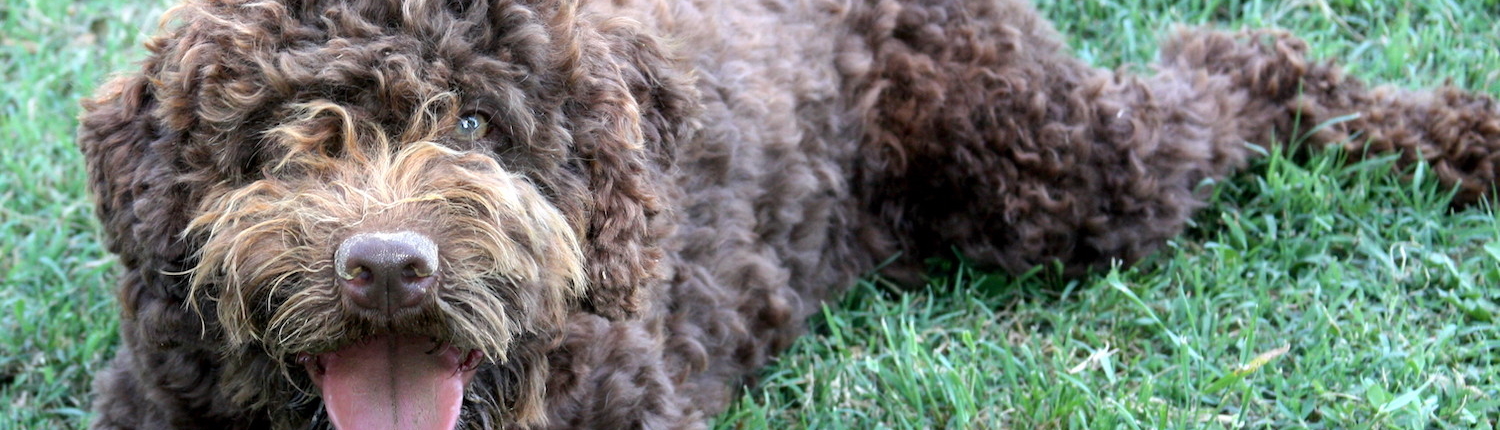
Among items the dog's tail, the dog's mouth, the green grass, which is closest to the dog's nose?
the dog's mouth

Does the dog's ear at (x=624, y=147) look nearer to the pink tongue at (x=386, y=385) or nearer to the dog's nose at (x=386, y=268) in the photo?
the pink tongue at (x=386, y=385)

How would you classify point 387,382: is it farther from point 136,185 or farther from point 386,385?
point 136,185

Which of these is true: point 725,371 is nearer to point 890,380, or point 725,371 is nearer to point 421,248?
point 890,380

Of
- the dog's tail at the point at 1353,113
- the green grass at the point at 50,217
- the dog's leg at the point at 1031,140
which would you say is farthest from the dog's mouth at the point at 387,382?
the dog's tail at the point at 1353,113

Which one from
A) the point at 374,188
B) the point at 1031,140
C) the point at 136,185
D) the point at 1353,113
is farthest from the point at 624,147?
the point at 1353,113

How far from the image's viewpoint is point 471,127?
2.99m

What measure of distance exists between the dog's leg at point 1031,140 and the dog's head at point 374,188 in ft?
5.69

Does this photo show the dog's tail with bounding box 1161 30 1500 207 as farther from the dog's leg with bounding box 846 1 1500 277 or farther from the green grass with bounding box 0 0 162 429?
the green grass with bounding box 0 0 162 429

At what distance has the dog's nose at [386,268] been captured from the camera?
2.66 meters

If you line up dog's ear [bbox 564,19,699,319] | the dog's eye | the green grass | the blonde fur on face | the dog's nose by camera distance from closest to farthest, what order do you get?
the dog's nose
the blonde fur on face
the dog's eye
dog's ear [bbox 564,19,699,319]
the green grass

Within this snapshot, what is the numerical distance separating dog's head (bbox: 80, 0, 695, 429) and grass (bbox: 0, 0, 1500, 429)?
0.84 metres

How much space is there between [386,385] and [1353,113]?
11.3ft

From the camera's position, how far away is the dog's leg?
471 centimetres

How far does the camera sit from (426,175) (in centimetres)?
291
